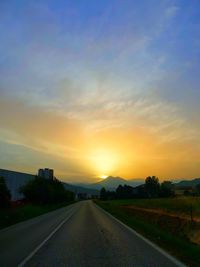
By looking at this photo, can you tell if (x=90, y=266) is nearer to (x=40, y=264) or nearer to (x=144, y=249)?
(x=40, y=264)

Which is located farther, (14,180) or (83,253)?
(14,180)

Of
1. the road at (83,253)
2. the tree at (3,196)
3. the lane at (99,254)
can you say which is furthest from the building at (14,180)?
the lane at (99,254)

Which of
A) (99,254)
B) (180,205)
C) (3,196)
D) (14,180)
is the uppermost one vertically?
(14,180)

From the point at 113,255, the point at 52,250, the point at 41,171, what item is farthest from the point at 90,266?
the point at 41,171

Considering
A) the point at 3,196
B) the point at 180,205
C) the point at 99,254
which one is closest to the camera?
the point at 99,254

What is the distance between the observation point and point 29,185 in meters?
82.8

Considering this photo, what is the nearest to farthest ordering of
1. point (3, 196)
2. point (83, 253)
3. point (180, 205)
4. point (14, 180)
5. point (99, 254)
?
point (99, 254) → point (83, 253) → point (3, 196) → point (180, 205) → point (14, 180)

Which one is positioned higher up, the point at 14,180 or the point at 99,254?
the point at 14,180

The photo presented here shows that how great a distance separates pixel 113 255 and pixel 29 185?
70788mm

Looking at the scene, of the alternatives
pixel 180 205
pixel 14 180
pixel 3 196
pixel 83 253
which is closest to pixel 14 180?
pixel 14 180

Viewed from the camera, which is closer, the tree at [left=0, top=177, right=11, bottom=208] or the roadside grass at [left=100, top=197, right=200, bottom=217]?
the tree at [left=0, top=177, right=11, bottom=208]

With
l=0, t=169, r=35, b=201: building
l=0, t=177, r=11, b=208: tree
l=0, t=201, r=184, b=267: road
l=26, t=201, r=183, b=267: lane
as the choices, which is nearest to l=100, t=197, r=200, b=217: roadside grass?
l=0, t=177, r=11, b=208: tree

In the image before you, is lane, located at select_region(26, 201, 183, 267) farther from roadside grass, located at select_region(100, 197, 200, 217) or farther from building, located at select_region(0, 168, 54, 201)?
building, located at select_region(0, 168, 54, 201)

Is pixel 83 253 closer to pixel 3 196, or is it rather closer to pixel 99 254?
pixel 99 254
